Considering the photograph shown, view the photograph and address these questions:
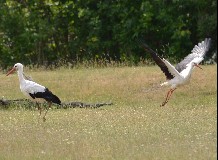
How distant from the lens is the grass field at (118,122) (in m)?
10.6

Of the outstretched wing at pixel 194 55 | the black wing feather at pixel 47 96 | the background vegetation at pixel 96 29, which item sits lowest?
the background vegetation at pixel 96 29

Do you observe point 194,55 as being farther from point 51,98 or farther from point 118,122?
point 118,122

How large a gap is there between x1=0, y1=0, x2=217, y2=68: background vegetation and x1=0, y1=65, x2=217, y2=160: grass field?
10857 millimetres

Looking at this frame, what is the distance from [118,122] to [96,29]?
22.4 meters

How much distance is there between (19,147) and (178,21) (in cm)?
2376

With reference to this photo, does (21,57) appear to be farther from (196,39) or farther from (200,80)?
(200,80)

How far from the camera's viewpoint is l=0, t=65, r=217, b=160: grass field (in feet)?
34.8

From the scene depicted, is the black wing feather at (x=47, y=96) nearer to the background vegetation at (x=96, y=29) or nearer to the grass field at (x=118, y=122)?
the grass field at (x=118, y=122)

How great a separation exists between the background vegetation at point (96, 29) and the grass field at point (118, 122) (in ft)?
35.6

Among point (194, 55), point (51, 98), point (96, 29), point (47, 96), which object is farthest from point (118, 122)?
point (96, 29)

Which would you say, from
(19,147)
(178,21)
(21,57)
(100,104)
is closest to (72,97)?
(100,104)

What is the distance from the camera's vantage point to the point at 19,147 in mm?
11422

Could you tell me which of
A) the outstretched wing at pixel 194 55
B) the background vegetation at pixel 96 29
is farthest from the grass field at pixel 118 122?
the background vegetation at pixel 96 29

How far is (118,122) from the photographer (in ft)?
46.2
